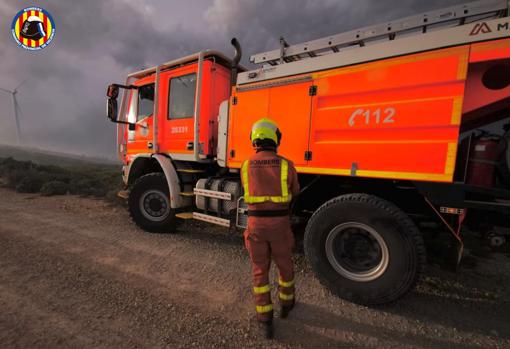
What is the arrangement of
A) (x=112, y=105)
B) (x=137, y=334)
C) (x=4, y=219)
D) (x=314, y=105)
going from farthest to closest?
(x=4, y=219) → (x=112, y=105) → (x=314, y=105) → (x=137, y=334)

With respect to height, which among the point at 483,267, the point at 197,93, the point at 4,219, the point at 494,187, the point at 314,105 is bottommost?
the point at 4,219

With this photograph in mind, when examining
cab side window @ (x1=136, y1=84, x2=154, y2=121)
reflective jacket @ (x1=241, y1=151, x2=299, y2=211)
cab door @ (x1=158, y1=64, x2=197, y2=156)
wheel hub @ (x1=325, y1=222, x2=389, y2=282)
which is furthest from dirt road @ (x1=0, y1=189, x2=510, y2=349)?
cab side window @ (x1=136, y1=84, x2=154, y2=121)

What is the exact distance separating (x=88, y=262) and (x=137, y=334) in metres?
1.93

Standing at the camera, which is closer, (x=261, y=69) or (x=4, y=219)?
(x=261, y=69)

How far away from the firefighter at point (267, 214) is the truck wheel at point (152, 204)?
291cm

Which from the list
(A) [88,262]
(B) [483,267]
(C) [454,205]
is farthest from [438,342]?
(A) [88,262]

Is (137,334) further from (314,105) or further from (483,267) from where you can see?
(483,267)

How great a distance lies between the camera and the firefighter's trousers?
7.13 ft

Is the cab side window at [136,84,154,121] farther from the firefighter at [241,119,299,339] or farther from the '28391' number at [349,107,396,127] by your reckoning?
the '28391' number at [349,107,396,127]

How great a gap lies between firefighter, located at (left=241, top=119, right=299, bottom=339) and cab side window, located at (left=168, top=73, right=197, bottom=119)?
103 inches

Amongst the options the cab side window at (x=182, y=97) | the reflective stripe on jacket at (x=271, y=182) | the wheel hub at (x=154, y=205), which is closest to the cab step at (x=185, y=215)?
the wheel hub at (x=154, y=205)

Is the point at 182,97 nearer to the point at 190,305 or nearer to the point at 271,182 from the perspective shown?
the point at 271,182

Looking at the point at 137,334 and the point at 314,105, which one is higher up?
the point at 314,105

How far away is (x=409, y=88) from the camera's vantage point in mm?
2453
